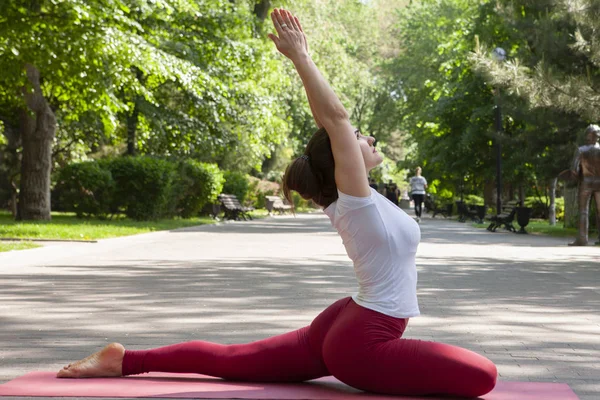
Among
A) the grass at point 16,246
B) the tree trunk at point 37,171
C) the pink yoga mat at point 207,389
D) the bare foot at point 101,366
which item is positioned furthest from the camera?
the tree trunk at point 37,171

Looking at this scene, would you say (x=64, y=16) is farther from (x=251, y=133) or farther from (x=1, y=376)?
(x=1, y=376)

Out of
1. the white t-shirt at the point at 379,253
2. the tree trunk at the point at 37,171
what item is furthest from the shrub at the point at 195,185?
the white t-shirt at the point at 379,253

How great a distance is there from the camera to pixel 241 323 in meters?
8.08

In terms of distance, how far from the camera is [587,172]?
67.9 feet

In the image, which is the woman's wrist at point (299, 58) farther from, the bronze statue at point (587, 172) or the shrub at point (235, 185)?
the shrub at point (235, 185)

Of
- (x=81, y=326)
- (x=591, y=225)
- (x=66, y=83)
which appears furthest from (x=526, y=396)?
(x=591, y=225)

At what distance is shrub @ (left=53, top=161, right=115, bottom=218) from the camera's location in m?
27.8

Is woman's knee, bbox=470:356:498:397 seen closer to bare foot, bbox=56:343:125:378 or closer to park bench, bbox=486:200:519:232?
bare foot, bbox=56:343:125:378

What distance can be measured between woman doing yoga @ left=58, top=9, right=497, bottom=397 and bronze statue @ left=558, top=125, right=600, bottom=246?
16708 millimetres

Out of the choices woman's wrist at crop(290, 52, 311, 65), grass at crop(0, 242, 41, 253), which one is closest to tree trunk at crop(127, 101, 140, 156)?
grass at crop(0, 242, 41, 253)

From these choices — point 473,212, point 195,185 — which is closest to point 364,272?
point 195,185

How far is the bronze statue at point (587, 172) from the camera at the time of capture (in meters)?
20.6

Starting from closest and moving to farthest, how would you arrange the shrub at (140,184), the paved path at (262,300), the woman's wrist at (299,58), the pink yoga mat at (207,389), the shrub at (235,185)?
the woman's wrist at (299,58) → the pink yoga mat at (207,389) → the paved path at (262,300) → the shrub at (140,184) → the shrub at (235,185)

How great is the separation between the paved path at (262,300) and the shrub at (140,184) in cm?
1034
